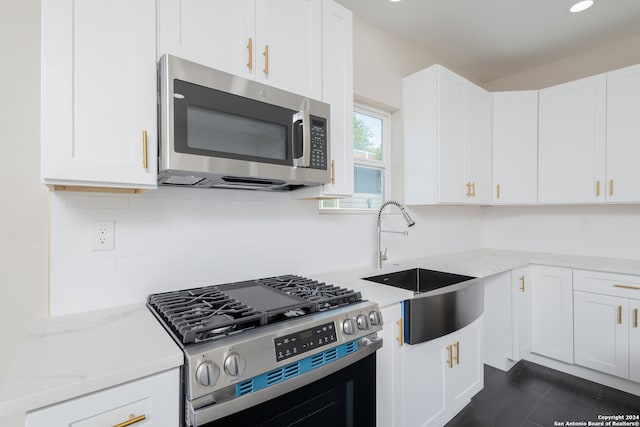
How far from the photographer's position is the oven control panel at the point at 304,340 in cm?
102

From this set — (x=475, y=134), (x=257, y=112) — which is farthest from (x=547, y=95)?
(x=257, y=112)

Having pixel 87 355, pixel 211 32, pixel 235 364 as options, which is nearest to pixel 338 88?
pixel 211 32

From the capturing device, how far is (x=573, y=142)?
270 cm

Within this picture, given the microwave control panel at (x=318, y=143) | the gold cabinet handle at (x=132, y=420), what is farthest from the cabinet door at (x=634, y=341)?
the gold cabinet handle at (x=132, y=420)

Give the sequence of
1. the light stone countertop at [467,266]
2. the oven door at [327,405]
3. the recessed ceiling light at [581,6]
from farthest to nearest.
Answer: the recessed ceiling light at [581,6]
the light stone countertop at [467,266]
the oven door at [327,405]

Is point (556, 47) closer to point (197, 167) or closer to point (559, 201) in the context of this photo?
point (559, 201)

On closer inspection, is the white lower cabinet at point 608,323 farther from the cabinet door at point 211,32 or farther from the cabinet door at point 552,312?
the cabinet door at point 211,32

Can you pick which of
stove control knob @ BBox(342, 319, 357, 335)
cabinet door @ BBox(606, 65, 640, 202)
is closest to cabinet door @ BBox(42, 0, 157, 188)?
stove control knob @ BBox(342, 319, 357, 335)

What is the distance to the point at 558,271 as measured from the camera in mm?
2547

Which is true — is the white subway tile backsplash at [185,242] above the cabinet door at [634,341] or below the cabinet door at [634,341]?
above

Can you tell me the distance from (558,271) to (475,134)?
1.31 meters

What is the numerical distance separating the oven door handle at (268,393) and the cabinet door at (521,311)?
1833mm

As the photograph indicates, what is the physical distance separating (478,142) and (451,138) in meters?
0.44

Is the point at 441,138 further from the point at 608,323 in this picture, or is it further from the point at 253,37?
the point at 608,323
